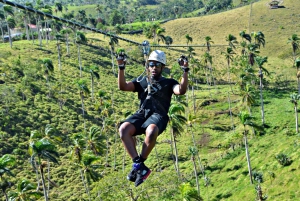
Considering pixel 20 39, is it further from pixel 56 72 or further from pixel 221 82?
pixel 221 82

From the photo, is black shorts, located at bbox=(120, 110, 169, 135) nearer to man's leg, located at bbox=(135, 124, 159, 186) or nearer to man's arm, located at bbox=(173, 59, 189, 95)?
man's leg, located at bbox=(135, 124, 159, 186)

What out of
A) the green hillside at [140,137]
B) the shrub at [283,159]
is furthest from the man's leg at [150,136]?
the shrub at [283,159]

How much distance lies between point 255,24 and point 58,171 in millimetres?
104208

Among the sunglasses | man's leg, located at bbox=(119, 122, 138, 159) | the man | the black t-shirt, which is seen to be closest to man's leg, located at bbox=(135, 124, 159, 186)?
the man

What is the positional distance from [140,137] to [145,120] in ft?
188

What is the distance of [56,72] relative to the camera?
8856cm

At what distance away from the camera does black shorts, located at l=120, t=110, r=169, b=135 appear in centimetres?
785

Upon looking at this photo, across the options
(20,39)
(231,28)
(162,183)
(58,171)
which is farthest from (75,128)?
(231,28)

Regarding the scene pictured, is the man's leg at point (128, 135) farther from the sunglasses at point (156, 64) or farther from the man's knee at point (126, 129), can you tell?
the sunglasses at point (156, 64)

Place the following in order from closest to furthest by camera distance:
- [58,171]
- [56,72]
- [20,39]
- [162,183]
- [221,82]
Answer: [162,183]
[58,171]
[56,72]
[221,82]
[20,39]

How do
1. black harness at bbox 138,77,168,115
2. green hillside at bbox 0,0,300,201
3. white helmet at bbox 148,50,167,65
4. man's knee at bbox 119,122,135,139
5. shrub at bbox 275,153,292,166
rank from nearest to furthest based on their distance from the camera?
man's knee at bbox 119,122,135,139 < white helmet at bbox 148,50,167,65 < black harness at bbox 138,77,168,115 < green hillside at bbox 0,0,300,201 < shrub at bbox 275,153,292,166

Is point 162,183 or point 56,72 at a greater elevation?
point 56,72

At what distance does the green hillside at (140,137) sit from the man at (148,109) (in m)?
30.8

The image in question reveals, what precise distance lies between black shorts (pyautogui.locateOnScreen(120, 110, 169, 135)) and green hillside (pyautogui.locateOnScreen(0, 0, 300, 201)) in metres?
30.9
